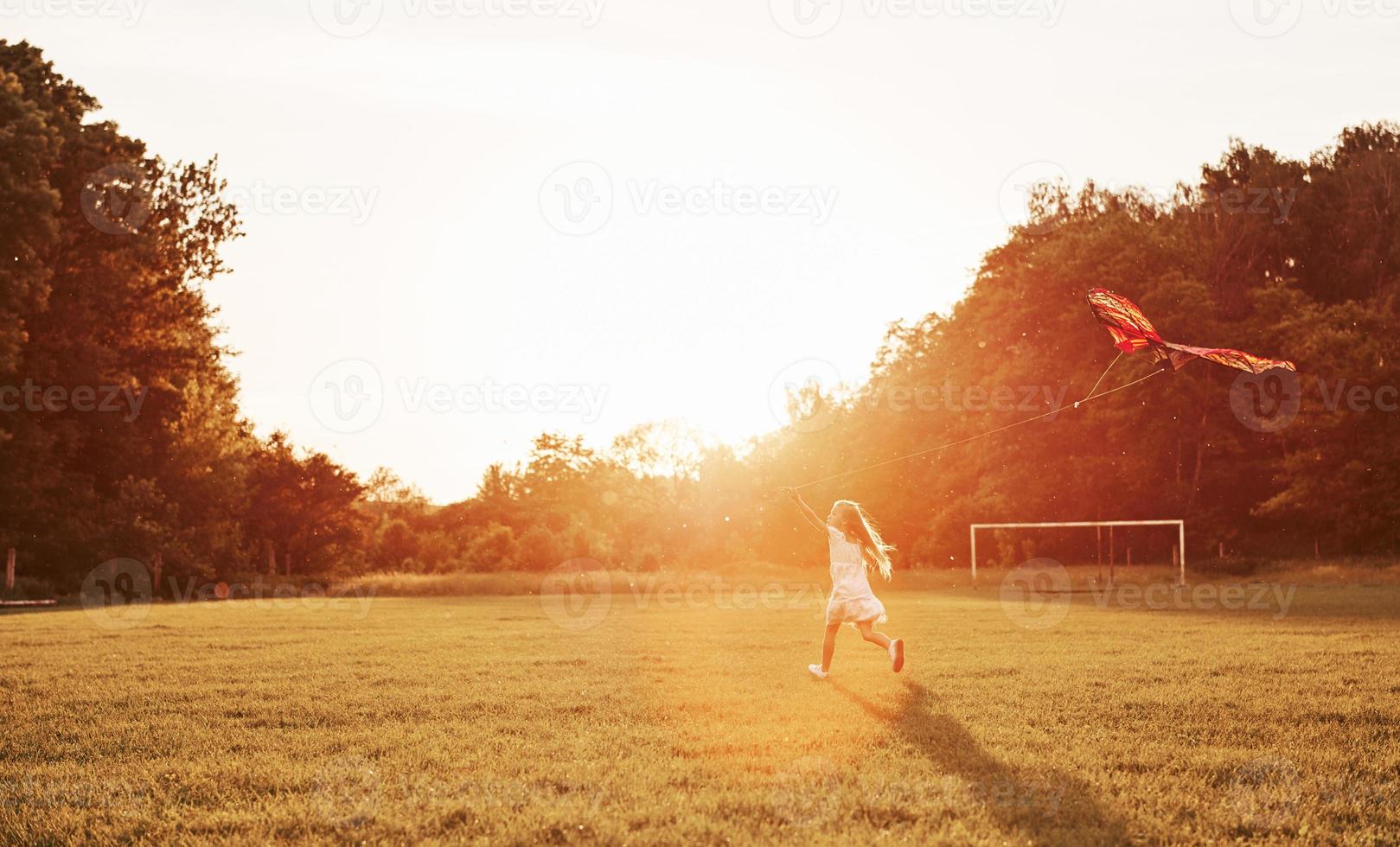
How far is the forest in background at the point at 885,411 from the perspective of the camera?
34.9 meters

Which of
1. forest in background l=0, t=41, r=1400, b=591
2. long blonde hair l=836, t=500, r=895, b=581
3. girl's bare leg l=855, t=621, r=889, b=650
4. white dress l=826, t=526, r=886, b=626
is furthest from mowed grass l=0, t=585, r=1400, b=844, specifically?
forest in background l=0, t=41, r=1400, b=591

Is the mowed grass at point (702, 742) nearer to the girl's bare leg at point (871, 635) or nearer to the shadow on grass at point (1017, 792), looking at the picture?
the shadow on grass at point (1017, 792)

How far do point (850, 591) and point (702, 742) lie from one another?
3.85 m

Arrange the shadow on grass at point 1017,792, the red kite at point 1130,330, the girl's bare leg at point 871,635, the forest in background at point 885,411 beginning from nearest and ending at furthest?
the shadow on grass at point 1017,792 < the red kite at point 1130,330 < the girl's bare leg at point 871,635 < the forest in background at point 885,411

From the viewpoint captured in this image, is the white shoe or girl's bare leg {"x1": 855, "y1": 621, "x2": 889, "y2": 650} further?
girl's bare leg {"x1": 855, "y1": 621, "x2": 889, "y2": 650}

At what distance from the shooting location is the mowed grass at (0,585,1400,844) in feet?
17.7

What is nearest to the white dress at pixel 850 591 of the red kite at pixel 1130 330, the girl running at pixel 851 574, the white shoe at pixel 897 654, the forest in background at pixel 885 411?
the girl running at pixel 851 574

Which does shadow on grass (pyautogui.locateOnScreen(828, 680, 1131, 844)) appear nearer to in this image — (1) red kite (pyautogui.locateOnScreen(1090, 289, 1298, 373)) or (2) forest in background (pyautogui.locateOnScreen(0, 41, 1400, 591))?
(1) red kite (pyautogui.locateOnScreen(1090, 289, 1298, 373))

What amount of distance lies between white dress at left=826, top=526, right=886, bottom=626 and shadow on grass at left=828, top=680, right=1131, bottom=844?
247cm

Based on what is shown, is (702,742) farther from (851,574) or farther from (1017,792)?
(851,574)

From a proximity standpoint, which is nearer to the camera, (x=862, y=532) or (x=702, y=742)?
(x=702, y=742)

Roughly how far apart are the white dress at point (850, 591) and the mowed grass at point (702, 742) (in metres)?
0.66

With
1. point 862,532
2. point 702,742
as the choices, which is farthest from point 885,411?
point 702,742

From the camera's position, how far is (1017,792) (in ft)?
19.7
